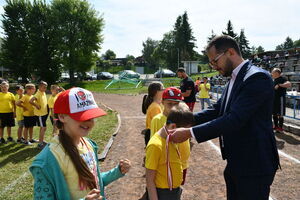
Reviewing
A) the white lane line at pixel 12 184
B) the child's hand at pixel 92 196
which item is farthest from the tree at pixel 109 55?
the child's hand at pixel 92 196

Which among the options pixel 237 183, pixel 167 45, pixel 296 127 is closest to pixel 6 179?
pixel 237 183

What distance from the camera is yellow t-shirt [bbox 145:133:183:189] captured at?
238 centimetres

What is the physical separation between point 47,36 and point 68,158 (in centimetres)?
4074

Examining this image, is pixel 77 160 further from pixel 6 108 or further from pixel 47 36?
pixel 47 36

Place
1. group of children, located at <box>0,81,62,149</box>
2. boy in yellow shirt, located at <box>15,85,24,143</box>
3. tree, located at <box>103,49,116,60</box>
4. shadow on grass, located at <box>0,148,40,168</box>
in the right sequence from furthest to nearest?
tree, located at <box>103,49,116,60</box> < boy in yellow shirt, located at <box>15,85,24,143</box> < group of children, located at <box>0,81,62,149</box> < shadow on grass, located at <box>0,148,40,168</box>

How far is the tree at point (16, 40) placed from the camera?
118 feet

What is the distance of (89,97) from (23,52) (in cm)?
4078

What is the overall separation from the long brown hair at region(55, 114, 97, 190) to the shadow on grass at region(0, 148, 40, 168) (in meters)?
5.03

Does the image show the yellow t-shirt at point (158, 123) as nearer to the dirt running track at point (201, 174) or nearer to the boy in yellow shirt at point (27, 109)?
the dirt running track at point (201, 174)

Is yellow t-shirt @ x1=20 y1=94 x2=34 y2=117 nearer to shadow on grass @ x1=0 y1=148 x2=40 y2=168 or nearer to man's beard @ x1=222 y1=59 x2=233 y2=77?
shadow on grass @ x1=0 y1=148 x2=40 y2=168

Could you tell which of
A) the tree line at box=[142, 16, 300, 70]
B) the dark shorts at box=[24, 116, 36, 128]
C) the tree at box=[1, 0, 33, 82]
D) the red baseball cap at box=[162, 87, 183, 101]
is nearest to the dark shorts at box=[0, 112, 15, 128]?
the dark shorts at box=[24, 116, 36, 128]

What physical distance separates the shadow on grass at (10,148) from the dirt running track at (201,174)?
9.34 feet

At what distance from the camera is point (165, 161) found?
2457mm

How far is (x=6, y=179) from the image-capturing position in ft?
16.0
